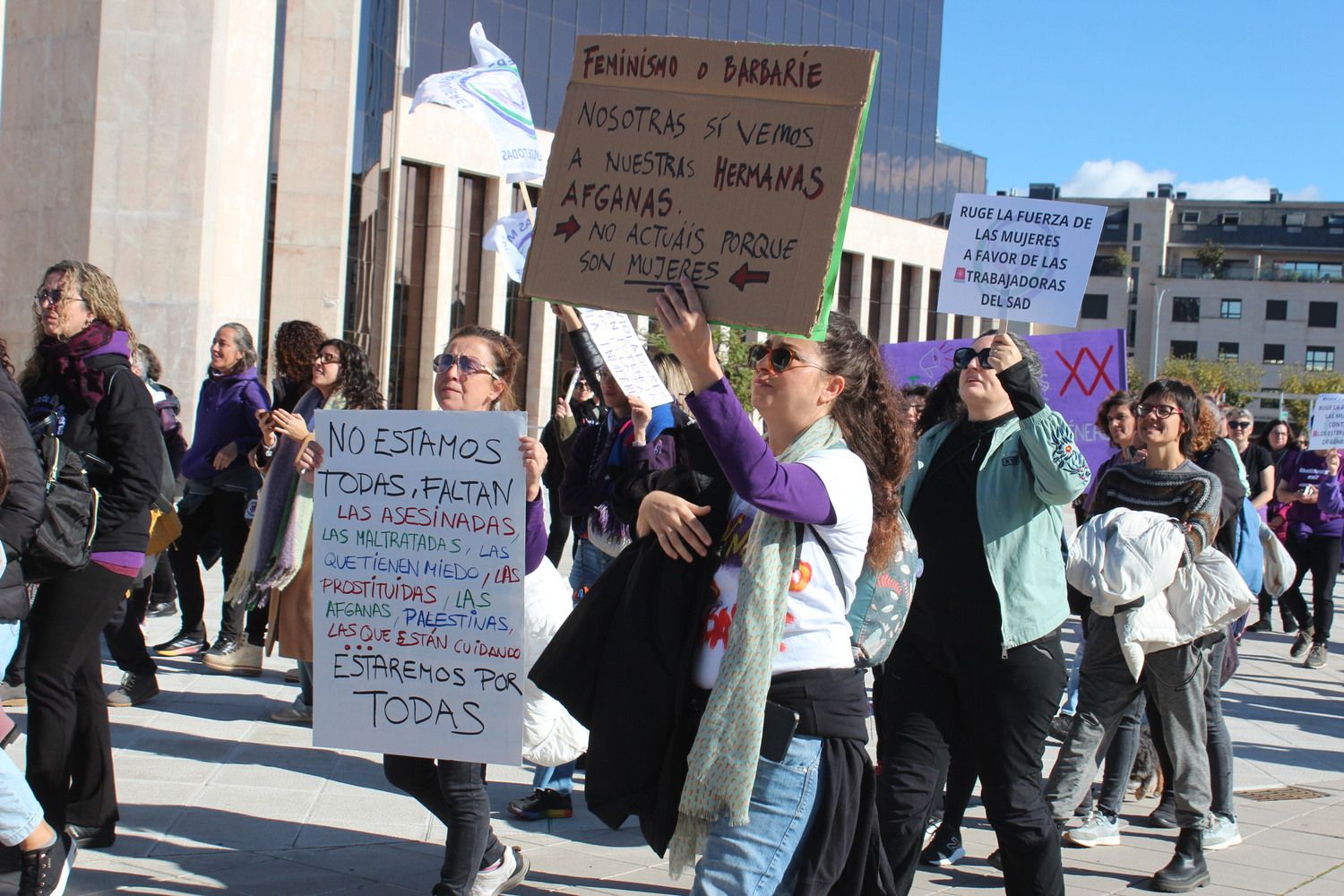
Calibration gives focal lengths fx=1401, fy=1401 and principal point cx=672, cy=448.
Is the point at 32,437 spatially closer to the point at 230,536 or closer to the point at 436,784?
the point at 436,784

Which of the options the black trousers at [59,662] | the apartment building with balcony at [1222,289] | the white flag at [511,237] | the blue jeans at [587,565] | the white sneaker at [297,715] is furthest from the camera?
the apartment building with balcony at [1222,289]

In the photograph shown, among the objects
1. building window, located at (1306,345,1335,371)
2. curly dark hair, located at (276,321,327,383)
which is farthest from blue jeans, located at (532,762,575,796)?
building window, located at (1306,345,1335,371)

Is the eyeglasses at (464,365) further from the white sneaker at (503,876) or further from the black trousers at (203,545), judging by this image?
the black trousers at (203,545)

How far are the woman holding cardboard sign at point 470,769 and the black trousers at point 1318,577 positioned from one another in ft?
30.5

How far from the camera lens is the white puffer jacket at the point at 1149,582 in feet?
18.1

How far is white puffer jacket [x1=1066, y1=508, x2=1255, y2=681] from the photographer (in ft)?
18.1

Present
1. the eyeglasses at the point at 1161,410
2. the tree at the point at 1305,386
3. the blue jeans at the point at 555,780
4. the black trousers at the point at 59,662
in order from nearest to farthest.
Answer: the black trousers at the point at 59,662
the eyeglasses at the point at 1161,410
the blue jeans at the point at 555,780
the tree at the point at 1305,386

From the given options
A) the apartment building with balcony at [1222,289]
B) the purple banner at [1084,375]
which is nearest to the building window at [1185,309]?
the apartment building with balcony at [1222,289]

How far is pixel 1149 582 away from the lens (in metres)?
5.50

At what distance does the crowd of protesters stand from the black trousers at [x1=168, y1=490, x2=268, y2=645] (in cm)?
121

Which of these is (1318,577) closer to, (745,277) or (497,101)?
(497,101)

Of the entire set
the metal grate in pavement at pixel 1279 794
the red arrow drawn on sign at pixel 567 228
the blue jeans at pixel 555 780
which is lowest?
the metal grate in pavement at pixel 1279 794

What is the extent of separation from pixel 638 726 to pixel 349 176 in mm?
22199

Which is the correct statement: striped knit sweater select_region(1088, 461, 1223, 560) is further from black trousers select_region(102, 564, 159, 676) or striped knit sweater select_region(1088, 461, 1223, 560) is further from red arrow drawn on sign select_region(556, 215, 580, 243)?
black trousers select_region(102, 564, 159, 676)
